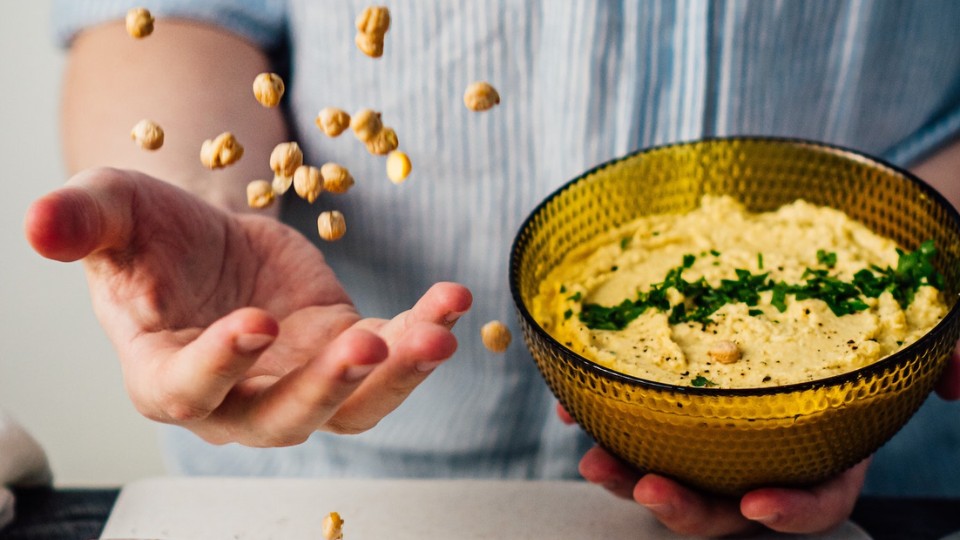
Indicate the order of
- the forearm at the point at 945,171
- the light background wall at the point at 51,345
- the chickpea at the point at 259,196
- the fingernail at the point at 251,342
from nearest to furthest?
1. the fingernail at the point at 251,342
2. the chickpea at the point at 259,196
3. the forearm at the point at 945,171
4. the light background wall at the point at 51,345

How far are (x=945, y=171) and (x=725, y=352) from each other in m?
0.70

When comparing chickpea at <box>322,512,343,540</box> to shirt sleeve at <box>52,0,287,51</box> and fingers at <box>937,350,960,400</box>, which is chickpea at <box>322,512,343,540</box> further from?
shirt sleeve at <box>52,0,287,51</box>

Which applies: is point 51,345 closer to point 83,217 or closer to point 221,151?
point 221,151

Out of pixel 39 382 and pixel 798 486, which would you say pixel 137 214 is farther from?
pixel 39 382

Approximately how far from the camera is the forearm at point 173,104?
3.86ft

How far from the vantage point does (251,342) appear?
0.65 m

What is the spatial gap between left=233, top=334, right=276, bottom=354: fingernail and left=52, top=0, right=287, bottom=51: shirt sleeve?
75cm

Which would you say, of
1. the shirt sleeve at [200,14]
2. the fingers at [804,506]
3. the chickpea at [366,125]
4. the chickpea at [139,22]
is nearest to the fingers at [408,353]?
the chickpea at [366,125]

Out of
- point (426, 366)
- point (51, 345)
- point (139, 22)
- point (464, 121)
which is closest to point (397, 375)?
point (426, 366)

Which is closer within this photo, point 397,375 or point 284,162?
point 397,375

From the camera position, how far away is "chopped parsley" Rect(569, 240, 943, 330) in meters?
0.88

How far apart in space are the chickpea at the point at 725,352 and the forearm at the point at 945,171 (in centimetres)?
65

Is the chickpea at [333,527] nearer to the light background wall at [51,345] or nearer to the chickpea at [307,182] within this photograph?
the chickpea at [307,182]

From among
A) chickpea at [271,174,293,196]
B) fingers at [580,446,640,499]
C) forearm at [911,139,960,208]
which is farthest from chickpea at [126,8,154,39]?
forearm at [911,139,960,208]
